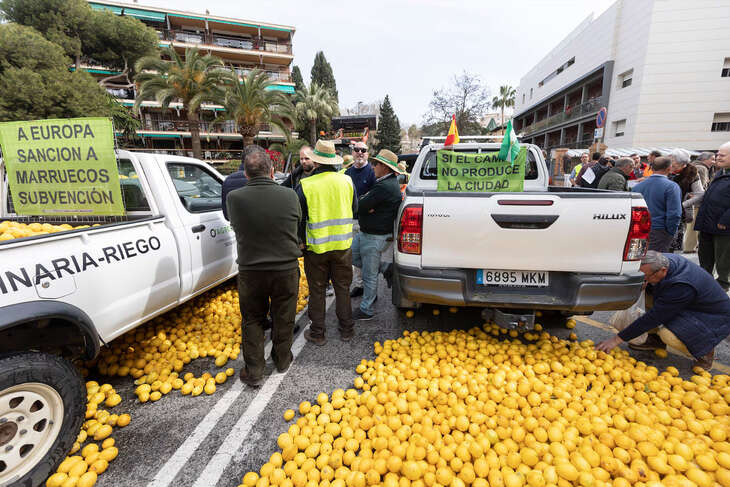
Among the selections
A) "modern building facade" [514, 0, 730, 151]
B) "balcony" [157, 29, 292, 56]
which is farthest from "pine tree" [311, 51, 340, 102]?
"modern building facade" [514, 0, 730, 151]

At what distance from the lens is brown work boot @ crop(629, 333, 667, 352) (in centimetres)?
362

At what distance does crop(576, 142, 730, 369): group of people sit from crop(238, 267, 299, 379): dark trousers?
3.20m

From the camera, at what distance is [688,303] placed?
305 cm

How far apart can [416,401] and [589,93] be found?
44.9 m

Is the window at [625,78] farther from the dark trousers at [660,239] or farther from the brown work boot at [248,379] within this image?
the brown work boot at [248,379]

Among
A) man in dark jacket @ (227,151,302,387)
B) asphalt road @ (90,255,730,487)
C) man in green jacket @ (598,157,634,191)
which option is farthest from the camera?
man in green jacket @ (598,157,634,191)

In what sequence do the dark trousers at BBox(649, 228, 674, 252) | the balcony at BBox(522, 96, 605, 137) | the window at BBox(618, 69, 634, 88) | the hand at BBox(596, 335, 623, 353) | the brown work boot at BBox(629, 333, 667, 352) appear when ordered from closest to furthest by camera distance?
1. the hand at BBox(596, 335, 623, 353)
2. the brown work boot at BBox(629, 333, 667, 352)
3. the dark trousers at BBox(649, 228, 674, 252)
4. the window at BBox(618, 69, 634, 88)
5. the balcony at BBox(522, 96, 605, 137)

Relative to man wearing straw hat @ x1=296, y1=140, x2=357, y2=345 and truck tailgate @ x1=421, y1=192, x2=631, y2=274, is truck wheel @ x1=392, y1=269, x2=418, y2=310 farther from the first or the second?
truck tailgate @ x1=421, y1=192, x2=631, y2=274

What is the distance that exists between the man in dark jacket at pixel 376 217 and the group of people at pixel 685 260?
2549mm

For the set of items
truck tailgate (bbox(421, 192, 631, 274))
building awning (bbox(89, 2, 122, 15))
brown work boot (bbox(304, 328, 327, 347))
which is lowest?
brown work boot (bbox(304, 328, 327, 347))

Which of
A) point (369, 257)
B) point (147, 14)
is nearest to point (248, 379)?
point (369, 257)

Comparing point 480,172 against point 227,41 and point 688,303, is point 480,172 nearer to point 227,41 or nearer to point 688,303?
point 688,303

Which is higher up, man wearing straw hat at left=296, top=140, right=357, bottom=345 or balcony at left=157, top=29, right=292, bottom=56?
balcony at left=157, top=29, right=292, bottom=56

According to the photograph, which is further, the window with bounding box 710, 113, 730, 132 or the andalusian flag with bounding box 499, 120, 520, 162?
the window with bounding box 710, 113, 730, 132
